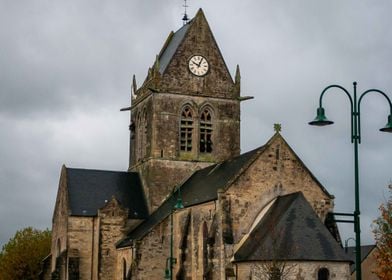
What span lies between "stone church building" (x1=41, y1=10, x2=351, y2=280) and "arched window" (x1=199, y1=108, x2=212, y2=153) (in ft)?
0.25

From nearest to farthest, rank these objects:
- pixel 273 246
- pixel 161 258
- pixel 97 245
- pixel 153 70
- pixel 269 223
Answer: pixel 273 246
pixel 269 223
pixel 161 258
pixel 97 245
pixel 153 70

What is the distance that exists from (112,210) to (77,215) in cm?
262

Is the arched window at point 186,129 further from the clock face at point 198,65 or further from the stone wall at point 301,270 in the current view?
the stone wall at point 301,270

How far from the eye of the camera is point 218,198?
147ft

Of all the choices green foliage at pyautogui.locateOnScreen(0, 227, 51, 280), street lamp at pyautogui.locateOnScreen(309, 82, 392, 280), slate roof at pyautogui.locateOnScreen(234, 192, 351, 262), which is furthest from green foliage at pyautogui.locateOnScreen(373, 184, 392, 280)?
green foliage at pyautogui.locateOnScreen(0, 227, 51, 280)

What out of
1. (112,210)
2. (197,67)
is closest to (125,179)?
(112,210)

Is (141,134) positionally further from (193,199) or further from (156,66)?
(193,199)

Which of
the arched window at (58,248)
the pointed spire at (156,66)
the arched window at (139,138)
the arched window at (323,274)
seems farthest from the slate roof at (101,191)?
the arched window at (323,274)

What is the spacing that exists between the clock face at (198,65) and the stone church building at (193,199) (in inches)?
3.0

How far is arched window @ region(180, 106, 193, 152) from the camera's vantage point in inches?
2327

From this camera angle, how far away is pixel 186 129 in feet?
194

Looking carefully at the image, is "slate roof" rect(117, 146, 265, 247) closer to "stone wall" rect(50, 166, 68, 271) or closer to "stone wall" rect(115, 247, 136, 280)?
"stone wall" rect(115, 247, 136, 280)

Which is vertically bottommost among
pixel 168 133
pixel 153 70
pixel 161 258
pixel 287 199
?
pixel 161 258

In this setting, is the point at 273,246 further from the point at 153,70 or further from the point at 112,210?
the point at 153,70
